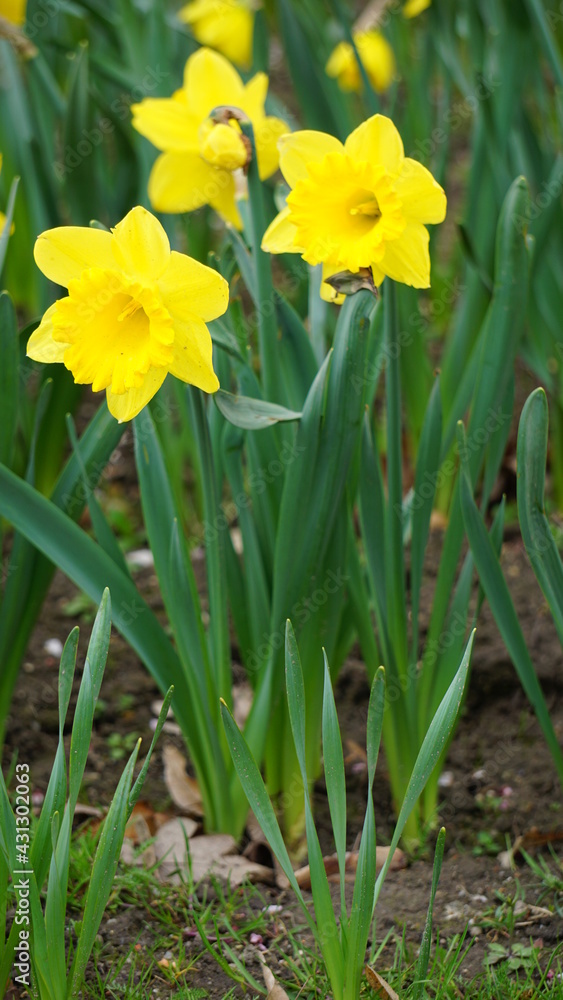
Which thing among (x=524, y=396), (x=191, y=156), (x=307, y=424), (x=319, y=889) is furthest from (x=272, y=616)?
(x=524, y=396)

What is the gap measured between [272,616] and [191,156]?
0.83 m

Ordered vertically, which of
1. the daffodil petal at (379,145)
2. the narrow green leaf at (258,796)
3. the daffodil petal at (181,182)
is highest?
the daffodil petal at (181,182)

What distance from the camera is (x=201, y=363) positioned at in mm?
1125

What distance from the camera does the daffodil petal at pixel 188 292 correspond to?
1.11 m

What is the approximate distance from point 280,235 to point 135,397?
0.33 metres

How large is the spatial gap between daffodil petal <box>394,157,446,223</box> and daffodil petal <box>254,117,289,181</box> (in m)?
0.52

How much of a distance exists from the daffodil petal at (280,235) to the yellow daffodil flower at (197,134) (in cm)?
34

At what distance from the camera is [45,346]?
121cm

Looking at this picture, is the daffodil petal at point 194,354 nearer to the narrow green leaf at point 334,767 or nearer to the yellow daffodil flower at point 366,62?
the narrow green leaf at point 334,767

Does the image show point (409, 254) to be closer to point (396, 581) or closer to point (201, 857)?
point (396, 581)

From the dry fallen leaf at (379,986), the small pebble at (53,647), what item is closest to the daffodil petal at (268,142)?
the small pebble at (53,647)

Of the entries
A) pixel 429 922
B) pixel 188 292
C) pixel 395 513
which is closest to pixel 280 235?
pixel 188 292

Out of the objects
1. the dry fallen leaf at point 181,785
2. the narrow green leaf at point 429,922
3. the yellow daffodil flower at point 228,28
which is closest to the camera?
the narrow green leaf at point 429,922

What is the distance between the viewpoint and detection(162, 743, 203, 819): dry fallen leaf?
1645mm
